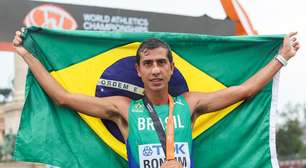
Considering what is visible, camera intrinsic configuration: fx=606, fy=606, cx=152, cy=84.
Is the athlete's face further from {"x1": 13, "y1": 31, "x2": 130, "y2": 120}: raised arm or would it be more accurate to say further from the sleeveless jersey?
{"x1": 13, "y1": 31, "x2": 130, "y2": 120}: raised arm

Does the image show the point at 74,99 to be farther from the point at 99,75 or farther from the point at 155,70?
the point at 155,70

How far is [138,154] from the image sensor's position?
174 inches

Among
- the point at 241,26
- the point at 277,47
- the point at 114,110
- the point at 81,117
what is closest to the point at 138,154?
the point at 114,110

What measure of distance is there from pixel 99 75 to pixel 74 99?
521mm

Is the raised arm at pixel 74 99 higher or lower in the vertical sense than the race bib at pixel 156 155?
higher

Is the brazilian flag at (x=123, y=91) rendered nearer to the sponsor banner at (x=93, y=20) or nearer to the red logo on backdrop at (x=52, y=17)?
the sponsor banner at (x=93, y=20)

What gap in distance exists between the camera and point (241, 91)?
4914 mm

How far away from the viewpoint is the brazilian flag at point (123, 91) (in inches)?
191

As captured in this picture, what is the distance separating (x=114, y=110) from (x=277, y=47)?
1.56 metres

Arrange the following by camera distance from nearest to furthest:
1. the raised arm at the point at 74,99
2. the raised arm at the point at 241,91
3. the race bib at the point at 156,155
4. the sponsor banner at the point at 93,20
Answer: the race bib at the point at 156,155, the raised arm at the point at 74,99, the raised arm at the point at 241,91, the sponsor banner at the point at 93,20

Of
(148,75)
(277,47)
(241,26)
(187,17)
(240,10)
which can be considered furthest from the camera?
(187,17)

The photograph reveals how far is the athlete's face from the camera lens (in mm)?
4402

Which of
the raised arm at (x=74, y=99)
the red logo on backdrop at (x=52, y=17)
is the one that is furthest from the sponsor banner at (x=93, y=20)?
the raised arm at (x=74, y=99)

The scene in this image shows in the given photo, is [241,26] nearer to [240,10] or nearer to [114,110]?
[240,10]
